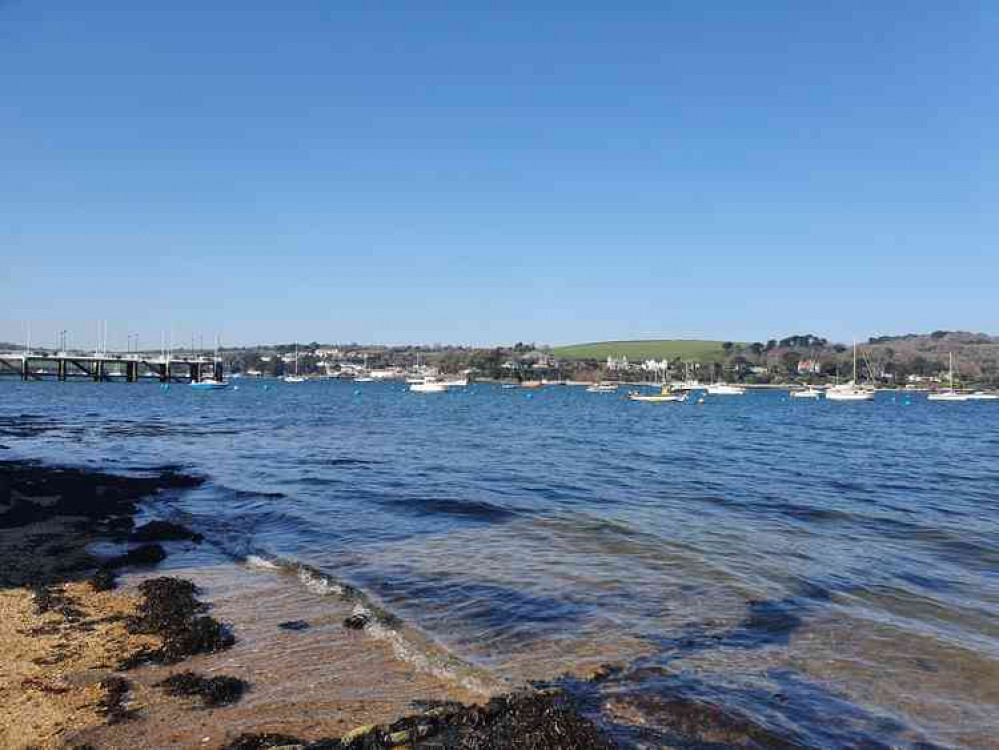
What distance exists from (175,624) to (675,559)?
9.92m

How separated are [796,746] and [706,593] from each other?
537cm

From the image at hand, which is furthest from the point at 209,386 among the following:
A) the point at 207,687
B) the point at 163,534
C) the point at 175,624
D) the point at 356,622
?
the point at 207,687

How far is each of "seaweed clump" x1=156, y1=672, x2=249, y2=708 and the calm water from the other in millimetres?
2991

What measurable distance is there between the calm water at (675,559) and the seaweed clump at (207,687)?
2991 millimetres

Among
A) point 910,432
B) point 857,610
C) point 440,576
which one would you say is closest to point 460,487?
point 440,576

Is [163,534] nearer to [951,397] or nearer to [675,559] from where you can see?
[675,559]

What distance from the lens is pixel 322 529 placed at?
17.5 metres

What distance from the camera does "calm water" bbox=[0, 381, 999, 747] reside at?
8.55 metres

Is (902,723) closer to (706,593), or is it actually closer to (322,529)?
(706,593)

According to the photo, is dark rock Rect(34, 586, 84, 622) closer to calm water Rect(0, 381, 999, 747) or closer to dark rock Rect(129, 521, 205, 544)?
calm water Rect(0, 381, 999, 747)

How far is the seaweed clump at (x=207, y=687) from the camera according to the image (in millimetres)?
7309

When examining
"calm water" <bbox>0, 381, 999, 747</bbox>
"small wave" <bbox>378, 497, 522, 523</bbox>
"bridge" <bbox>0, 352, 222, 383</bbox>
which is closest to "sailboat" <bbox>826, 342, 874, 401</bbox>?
"calm water" <bbox>0, 381, 999, 747</bbox>

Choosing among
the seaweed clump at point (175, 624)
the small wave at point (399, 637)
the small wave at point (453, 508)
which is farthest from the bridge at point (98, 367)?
the seaweed clump at point (175, 624)

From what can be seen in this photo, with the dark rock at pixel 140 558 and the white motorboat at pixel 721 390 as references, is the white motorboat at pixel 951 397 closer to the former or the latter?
the white motorboat at pixel 721 390
